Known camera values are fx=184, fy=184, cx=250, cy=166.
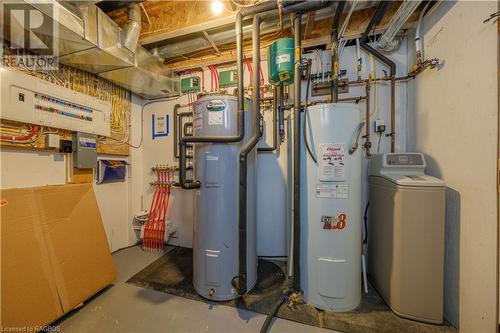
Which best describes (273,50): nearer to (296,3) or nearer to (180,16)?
(296,3)

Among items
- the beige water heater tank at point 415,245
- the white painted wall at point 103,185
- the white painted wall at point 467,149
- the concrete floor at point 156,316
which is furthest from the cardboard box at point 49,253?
the white painted wall at point 467,149

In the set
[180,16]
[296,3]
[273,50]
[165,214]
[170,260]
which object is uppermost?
[180,16]

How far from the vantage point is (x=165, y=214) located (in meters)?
2.78

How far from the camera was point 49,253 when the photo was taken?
155 cm

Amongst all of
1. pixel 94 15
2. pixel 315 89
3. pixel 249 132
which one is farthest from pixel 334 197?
pixel 94 15

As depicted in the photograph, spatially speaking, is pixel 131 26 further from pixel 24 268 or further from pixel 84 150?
pixel 24 268

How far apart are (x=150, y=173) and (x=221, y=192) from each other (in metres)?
1.86

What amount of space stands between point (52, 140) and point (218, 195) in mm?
1787

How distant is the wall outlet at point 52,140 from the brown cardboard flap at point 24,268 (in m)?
0.52

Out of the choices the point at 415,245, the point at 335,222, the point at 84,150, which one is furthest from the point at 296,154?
the point at 84,150

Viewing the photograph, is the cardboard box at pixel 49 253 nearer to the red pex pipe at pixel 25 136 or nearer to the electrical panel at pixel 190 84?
the red pex pipe at pixel 25 136

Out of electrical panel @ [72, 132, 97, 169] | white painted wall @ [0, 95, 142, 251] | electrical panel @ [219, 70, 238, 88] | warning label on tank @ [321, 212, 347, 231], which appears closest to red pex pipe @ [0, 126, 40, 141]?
white painted wall @ [0, 95, 142, 251]

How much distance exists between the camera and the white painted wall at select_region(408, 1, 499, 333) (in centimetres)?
117

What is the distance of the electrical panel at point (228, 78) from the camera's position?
250 cm
